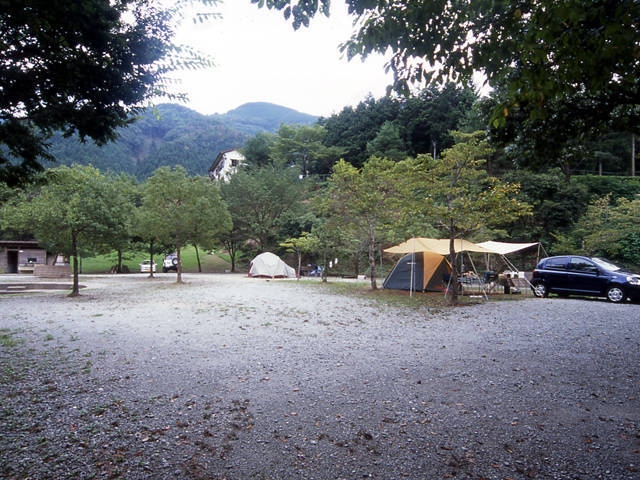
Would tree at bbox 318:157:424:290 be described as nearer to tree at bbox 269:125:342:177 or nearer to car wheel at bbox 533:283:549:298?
car wheel at bbox 533:283:549:298

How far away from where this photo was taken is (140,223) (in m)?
20.9

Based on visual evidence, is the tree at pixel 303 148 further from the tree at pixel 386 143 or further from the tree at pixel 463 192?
the tree at pixel 463 192

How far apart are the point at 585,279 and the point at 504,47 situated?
10.9 m

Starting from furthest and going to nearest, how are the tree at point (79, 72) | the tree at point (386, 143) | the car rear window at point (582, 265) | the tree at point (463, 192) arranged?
the tree at point (386, 143), the car rear window at point (582, 265), the tree at point (463, 192), the tree at point (79, 72)

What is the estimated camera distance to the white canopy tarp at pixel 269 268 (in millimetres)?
25891

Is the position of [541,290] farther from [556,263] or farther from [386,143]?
[386,143]

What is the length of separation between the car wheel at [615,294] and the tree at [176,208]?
17790mm

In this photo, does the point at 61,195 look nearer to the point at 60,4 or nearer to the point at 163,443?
the point at 60,4

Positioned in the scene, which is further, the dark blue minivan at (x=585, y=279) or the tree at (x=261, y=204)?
the tree at (x=261, y=204)

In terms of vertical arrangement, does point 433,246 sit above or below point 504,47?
below

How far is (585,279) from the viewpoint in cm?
1182


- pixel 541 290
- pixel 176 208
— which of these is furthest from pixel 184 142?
pixel 541 290

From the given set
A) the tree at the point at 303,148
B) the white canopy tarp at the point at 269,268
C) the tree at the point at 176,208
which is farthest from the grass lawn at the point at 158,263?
the tree at the point at 176,208

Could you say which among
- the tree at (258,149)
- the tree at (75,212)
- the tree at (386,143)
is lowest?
the tree at (75,212)
